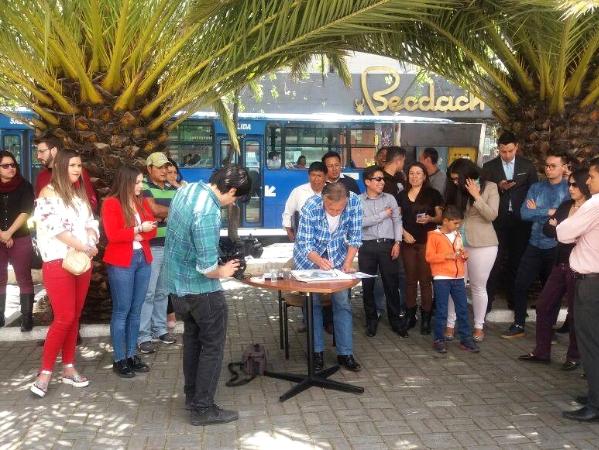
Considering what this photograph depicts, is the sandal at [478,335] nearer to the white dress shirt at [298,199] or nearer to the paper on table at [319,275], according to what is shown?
the paper on table at [319,275]

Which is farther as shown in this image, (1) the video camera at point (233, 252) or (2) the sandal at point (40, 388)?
(2) the sandal at point (40, 388)

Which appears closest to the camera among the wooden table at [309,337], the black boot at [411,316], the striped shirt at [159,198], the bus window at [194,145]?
the wooden table at [309,337]

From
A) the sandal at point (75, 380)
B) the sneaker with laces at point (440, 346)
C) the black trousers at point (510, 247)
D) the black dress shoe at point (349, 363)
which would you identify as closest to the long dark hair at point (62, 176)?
the sandal at point (75, 380)

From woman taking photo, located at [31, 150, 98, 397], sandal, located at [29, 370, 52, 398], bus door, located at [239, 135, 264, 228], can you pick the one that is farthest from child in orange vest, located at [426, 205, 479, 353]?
bus door, located at [239, 135, 264, 228]

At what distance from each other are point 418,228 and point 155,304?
2769 millimetres

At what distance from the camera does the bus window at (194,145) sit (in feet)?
47.9

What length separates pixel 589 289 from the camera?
4.37 meters

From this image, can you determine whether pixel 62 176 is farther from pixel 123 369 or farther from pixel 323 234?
pixel 323 234

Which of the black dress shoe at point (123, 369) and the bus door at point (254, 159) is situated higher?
the bus door at point (254, 159)

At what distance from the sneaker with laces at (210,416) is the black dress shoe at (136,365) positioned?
1.16 m

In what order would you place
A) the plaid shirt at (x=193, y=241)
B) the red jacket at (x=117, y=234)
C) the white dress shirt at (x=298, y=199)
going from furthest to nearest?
the white dress shirt at (x=298, y=199)
the red jacket at (x=117, y=234)
the plaid shirt at (x=193, y=241)

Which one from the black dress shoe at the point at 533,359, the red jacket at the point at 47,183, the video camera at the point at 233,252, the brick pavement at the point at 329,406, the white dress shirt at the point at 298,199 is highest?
the red jacket at the point at 47,183

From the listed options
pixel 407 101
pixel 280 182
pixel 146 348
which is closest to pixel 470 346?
pixel 146 348

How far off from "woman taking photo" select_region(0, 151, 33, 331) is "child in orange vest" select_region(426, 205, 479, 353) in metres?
3.95
